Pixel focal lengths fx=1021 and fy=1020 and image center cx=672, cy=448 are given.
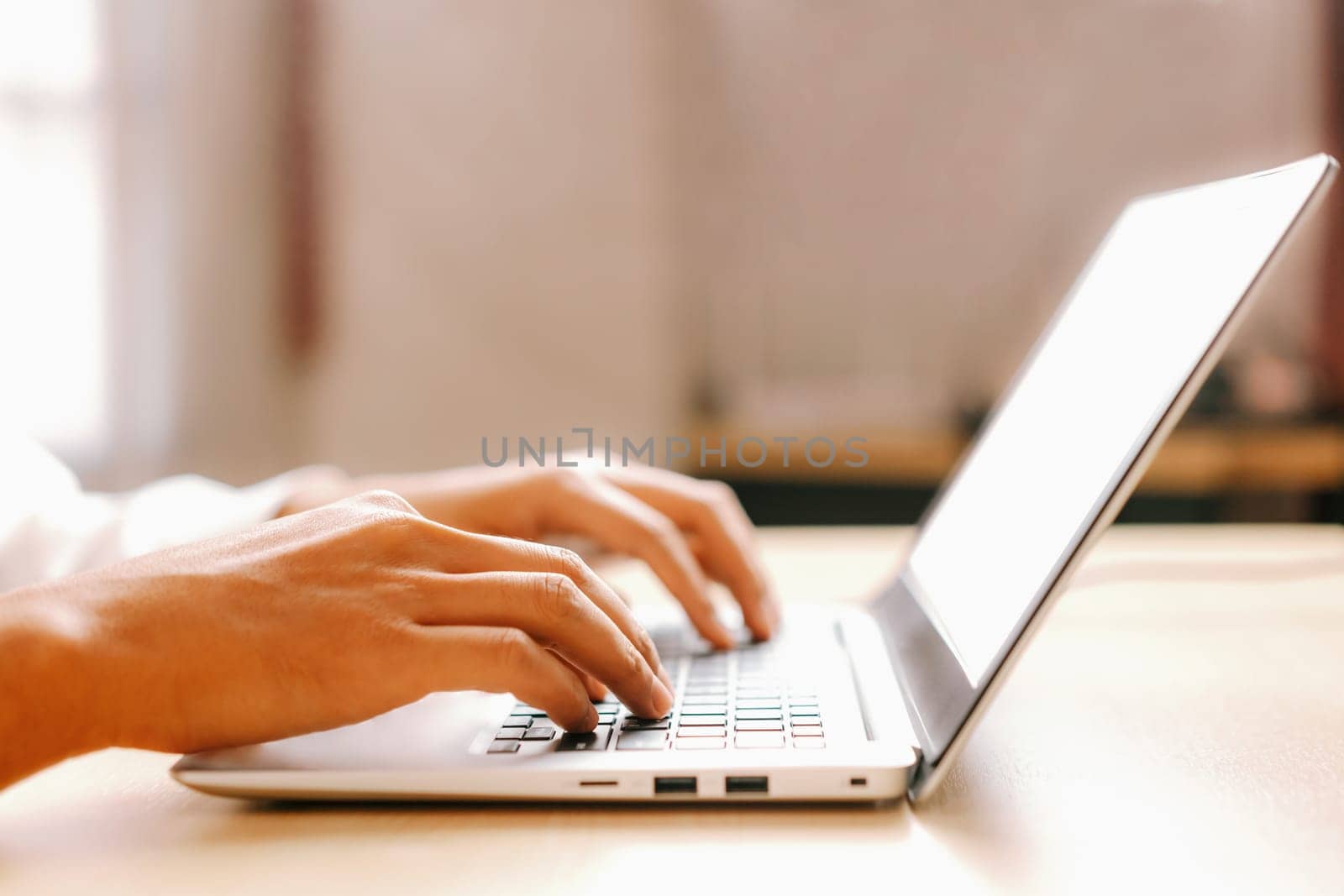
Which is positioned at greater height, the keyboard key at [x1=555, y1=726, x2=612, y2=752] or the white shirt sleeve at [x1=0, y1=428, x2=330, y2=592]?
the keyboard key at [x1=555, y1=726, x2=612, y2=752]

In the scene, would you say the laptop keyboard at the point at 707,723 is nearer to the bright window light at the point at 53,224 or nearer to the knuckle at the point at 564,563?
the knuckle at the point at 564,563

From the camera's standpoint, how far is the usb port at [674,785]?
393 mm

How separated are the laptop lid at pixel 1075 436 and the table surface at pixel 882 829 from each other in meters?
0.04

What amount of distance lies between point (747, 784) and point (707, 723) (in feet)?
0.19

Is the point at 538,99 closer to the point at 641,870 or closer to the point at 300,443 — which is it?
the point at 300,443

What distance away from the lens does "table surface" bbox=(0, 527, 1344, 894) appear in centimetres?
34

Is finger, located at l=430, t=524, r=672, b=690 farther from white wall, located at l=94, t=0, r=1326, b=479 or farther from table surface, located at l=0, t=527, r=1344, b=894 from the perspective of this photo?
white wall, located at l=94, t=0, r=1326, b=479

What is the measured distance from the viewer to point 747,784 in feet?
1.28

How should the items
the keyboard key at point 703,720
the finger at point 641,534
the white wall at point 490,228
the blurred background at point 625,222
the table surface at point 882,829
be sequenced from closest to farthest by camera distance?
1. the table surface at point 882,829
2. the keyboard key at point 703,720
3. the finger at point 641,534
4. the blurred background at point 625,222
5. the white wall at point 490,228

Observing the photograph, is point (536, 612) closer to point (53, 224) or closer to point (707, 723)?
point (707, 723)

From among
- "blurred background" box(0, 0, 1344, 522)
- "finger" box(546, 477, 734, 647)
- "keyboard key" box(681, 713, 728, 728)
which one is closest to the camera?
"keyboard key" box(681, 713, 728, 728)

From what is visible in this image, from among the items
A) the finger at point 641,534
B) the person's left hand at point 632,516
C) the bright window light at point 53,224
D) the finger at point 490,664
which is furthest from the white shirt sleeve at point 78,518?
the bright window light at point 53,224

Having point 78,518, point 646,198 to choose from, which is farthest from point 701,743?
point 646,198

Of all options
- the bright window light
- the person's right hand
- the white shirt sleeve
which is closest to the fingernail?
the person's right hand
